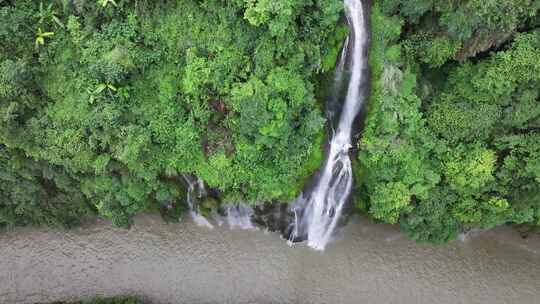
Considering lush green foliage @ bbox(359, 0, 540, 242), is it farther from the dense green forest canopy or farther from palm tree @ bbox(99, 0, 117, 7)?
palm tree @ bbox(99, 0, 117, 7)

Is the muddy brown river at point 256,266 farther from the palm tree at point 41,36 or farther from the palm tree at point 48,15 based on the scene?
the palm tree at point 48,15

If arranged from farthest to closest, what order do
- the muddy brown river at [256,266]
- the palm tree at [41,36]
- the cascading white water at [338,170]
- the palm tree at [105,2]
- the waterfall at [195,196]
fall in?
the muddy brown river at [256,266] → the waterfall at [195,196] → the cascading white water at [338,170] → the palm tree at [41,36] → the palm tree at [105,2]

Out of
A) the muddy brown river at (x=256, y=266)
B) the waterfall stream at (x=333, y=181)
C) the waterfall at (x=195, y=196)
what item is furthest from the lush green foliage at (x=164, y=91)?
the muddy brown river at (x=256, y=266)

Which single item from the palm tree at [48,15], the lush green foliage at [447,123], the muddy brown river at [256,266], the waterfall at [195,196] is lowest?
the muddy brown river at [256,266]

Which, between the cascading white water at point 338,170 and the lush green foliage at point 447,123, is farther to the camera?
the cascading white water at point 338,170

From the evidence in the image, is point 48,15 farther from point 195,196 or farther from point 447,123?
point 447,123

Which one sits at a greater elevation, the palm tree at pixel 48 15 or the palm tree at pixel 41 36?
the palm tree at pixel 48 15

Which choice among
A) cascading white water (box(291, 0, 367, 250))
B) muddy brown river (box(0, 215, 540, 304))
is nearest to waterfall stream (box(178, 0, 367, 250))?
cascading white water (box(291, 0, 367, 250))
